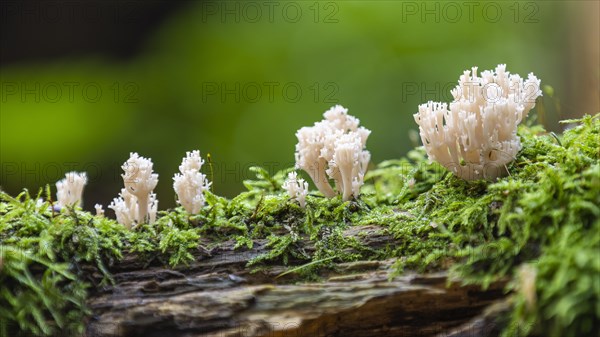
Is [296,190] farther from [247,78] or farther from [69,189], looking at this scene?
[247,78]

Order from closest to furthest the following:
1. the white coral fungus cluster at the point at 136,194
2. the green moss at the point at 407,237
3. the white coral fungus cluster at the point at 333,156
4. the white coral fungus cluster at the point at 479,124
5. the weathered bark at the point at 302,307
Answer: the green moss at the point at 407,237, the weathered bark at the point at 302,307, the white coral fungus cluster at the point at 479,124, the white coral fungus cluster at the point at 136,194, the white coral fungus cluster at the point at 333,156

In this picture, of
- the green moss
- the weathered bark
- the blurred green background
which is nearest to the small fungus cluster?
the green moss

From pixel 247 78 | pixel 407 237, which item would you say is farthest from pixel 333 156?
pixel 247 78

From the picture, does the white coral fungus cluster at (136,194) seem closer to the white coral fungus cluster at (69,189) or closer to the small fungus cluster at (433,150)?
the small fungus cluster at (433,150)

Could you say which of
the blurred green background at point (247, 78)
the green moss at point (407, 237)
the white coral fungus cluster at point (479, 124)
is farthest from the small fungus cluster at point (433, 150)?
the blurred green background at point (247, 78)

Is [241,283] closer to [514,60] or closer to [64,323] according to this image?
[64,323]

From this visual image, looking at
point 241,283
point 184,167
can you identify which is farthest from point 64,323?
point 184,167

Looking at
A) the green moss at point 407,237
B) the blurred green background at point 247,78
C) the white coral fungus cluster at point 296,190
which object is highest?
the blurred green background at point 247,78
